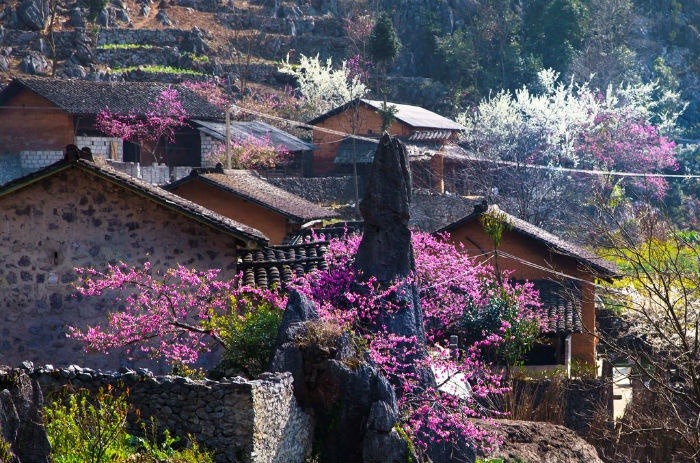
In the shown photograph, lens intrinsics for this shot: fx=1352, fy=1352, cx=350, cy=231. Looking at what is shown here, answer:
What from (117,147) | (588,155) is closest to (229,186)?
(117,147)

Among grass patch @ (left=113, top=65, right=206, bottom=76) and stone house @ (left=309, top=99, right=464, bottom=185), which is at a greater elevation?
grass patch @ (left=113, top=65, right=206, bottom=76)

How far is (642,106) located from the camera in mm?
77812

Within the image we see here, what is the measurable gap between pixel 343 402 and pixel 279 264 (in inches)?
299

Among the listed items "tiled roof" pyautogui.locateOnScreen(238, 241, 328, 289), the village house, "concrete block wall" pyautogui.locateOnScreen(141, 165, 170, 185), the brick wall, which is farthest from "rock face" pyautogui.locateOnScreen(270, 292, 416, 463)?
the village house

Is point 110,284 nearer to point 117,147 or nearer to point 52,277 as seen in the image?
point 52,277

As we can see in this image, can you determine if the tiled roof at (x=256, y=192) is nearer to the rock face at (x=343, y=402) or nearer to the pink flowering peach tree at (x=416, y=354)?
the pink flowering peach tree at (x=416, y=354)

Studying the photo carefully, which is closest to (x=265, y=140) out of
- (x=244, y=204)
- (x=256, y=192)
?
(x=256, y=192)

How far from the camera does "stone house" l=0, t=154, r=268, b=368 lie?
20.3 metres

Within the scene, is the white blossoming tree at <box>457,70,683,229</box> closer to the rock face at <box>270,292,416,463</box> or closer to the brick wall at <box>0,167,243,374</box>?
the brick wall at <box>0,167,243,374</box>

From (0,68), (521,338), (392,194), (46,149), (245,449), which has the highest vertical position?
(0,68)

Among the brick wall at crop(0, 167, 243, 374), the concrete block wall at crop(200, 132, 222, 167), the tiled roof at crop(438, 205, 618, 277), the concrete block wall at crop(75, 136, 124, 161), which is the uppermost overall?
the concrete block wall at crop(200, 132, 222, 167)

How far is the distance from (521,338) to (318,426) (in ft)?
35.4

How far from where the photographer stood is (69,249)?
20547 millimetres

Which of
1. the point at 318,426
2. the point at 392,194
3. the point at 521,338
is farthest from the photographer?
the point at 521,338
